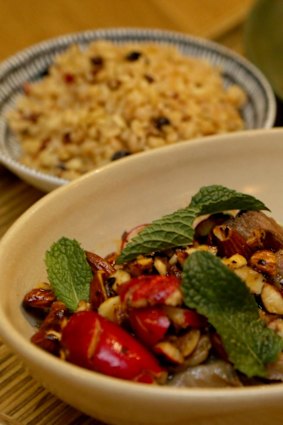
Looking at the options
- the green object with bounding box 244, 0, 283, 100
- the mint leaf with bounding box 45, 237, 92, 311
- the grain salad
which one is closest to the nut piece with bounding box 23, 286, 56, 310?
the mint leaf with bounding box 45, 237, 92, 311

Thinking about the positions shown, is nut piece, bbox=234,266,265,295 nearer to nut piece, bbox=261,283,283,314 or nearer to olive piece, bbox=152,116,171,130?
nut piece, bbox=261,283,283,314

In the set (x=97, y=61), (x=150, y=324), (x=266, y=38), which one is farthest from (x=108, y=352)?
(x=266, y=38)

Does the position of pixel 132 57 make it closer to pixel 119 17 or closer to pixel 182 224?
pixel 119 17

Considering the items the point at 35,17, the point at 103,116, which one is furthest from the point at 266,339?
the point at 35,17

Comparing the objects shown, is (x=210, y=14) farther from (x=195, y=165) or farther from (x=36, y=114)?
(x=195, y=165)

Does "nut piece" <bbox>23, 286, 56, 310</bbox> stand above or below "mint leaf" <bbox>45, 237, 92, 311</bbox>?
below

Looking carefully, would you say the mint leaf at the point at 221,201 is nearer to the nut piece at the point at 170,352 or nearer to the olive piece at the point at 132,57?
the nut piece at the point at 170,352

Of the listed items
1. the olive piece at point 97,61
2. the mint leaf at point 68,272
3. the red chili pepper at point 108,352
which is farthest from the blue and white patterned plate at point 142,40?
the red chili pepper at point 108,352
